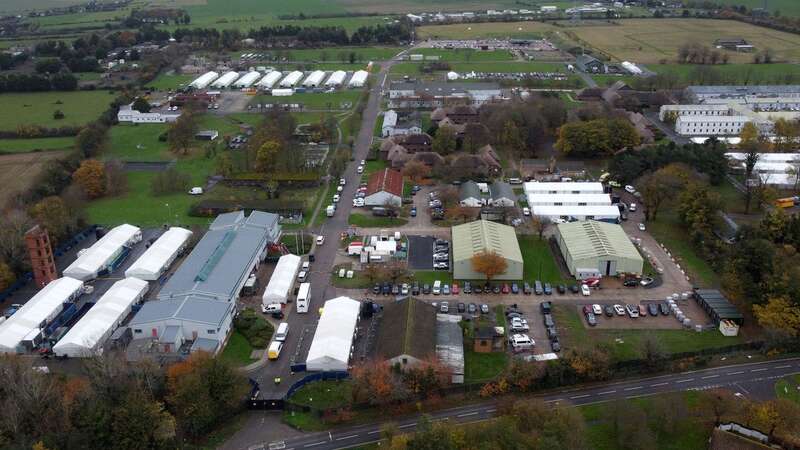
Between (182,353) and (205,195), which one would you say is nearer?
(182,353)

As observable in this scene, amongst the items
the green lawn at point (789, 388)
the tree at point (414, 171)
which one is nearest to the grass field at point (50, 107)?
the tree at point (414, 171)

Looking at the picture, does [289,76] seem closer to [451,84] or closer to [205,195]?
[451,84]

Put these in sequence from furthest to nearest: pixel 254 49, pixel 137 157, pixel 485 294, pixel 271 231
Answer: pixel 254 49 < pixel 137 157 < pixel 271 231 < pixel 485 294

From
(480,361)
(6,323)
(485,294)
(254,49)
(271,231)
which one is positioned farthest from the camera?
(254,49)

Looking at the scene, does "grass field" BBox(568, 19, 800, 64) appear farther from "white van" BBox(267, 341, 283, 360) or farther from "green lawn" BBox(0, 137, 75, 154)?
"white van" BBox(267, 341, 283, 360)

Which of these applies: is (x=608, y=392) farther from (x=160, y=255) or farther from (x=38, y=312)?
(x=38, y=312)

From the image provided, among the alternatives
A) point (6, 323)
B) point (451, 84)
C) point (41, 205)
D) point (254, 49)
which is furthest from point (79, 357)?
point (254, 49)

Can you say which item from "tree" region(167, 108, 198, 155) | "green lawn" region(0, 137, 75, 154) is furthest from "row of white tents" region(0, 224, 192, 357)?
"green lawn" region(0, 137, 75, 154)
